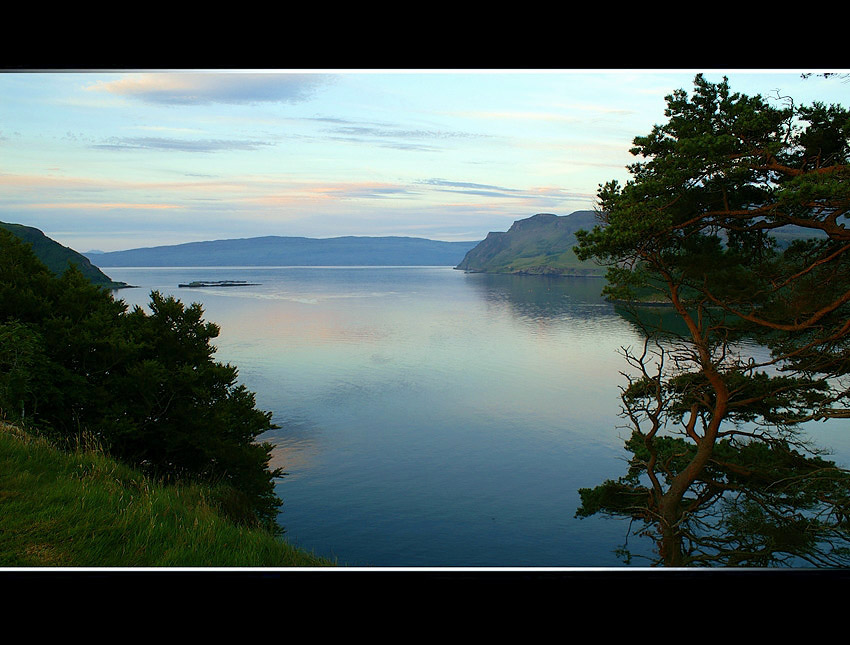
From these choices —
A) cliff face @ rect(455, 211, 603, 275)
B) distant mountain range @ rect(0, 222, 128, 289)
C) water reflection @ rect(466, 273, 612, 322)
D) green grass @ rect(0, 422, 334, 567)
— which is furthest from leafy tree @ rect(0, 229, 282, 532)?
cliff face @ rect(455, 211, 603, 275)

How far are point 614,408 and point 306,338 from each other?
2362 cm

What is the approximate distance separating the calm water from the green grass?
9.22 feet

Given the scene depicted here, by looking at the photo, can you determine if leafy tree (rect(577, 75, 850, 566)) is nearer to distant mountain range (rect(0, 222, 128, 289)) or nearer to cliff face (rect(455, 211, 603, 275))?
distant mountain range (rect(0, 222, 128, 289))

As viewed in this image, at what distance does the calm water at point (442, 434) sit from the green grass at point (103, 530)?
2809 millimetres

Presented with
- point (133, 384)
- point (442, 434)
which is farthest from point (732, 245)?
point (442, 434)

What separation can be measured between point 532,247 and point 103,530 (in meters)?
170

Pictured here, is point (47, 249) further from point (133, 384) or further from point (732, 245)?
point (732, 245)

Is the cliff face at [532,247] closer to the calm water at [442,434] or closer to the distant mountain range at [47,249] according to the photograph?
the calm water at [442,434]

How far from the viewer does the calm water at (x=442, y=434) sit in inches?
617

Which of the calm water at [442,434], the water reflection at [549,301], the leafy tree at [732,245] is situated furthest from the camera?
the water reflection at [549,301]

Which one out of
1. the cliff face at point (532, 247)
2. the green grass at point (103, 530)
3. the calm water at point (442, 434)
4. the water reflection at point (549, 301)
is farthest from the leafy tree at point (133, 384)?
the cliff face at point (532, 247)

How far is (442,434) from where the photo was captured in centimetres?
2375
